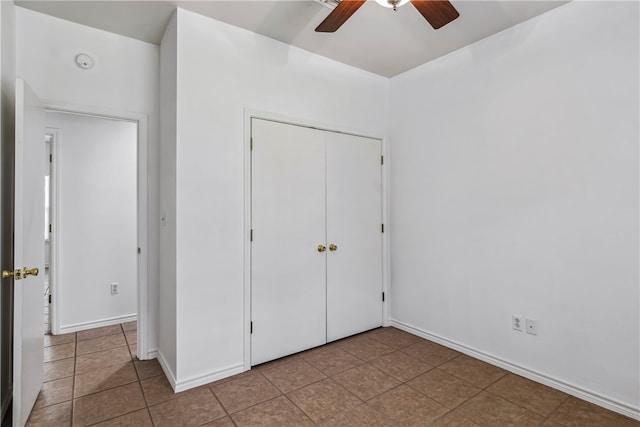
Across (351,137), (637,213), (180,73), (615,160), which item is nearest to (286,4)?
(180,73)

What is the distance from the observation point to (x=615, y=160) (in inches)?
80.4

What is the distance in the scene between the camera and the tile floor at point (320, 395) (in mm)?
1960

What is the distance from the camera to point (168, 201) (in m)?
2.47

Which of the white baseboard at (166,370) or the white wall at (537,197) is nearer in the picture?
the white wall at (537,197)

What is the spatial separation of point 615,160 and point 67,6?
3716 millimetres

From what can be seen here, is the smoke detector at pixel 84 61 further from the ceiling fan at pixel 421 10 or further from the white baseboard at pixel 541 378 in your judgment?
the white baseboard at pixel 541 378

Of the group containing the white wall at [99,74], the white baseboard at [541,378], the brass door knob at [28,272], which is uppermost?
the white wall at [99,74]

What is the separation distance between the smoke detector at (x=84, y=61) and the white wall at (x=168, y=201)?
1.61 ft

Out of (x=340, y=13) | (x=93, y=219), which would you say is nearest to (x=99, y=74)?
(x=93, y=219)

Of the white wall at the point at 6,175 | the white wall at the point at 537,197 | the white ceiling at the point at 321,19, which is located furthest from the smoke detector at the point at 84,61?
the white wall at the point at 537,197

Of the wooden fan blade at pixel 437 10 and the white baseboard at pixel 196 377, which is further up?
the wooden fan blade at pixel 437 10

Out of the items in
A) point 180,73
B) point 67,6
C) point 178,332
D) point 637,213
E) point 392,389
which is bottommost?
point 392,389

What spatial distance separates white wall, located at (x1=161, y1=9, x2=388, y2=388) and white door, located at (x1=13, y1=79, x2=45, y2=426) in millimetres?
794

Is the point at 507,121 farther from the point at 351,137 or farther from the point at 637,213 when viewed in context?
the point at 351,137
